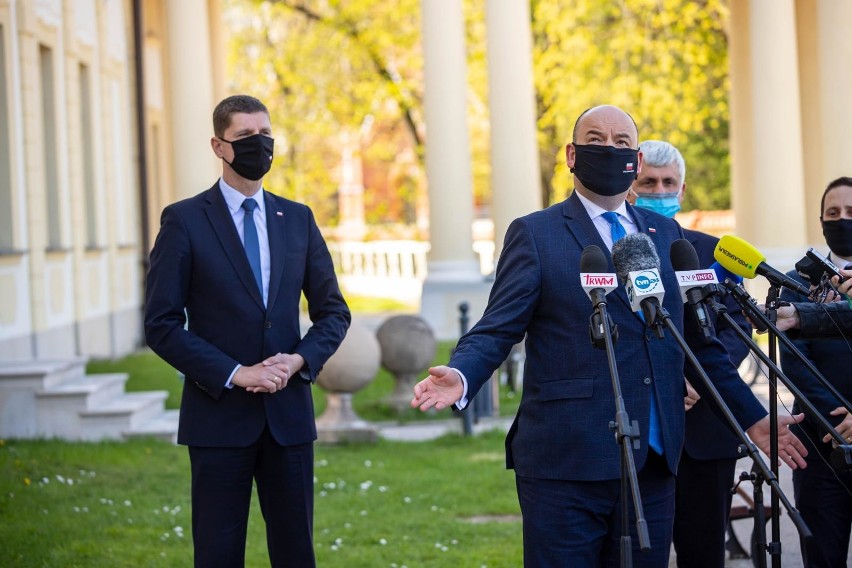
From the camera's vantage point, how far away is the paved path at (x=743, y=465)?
8.34 metres

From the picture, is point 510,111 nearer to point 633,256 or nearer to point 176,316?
point 176,316

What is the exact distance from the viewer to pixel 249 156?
20.0 feet

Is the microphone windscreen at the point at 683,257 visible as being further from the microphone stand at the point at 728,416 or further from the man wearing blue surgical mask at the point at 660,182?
the man wearing blue surgical mask at the point at 660,182

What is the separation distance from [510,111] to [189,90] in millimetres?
5427

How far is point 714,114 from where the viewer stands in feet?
118

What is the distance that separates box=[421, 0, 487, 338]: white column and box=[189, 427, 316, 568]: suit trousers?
17202 millimetres

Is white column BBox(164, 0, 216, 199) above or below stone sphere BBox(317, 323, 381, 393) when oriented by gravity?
above

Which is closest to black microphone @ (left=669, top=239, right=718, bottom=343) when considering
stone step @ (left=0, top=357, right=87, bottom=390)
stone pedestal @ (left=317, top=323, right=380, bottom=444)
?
stone pedestal @ (left=317, top=323, right=380, bottom=444)

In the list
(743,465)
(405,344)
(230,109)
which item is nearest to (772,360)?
(230,109)

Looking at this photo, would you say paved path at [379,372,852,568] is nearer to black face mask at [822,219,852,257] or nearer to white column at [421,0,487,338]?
black face mask at [822,219,852,257]

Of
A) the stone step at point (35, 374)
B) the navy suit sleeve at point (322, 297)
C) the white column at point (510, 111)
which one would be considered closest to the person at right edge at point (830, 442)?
the navy suit sleeve at point (322, 297)

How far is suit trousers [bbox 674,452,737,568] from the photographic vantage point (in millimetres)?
6090

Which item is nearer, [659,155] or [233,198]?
[233,198]

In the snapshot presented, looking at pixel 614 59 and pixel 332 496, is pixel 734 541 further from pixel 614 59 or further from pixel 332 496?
pixel 614 59
